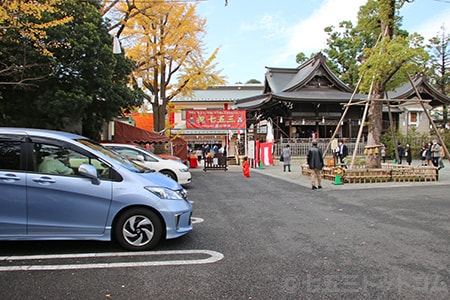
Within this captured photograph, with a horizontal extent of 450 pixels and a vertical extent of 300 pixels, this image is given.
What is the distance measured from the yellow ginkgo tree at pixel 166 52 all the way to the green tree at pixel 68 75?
461 centimetres

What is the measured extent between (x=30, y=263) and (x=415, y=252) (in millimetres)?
4913

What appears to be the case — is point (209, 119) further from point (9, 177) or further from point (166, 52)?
point (9, 177)

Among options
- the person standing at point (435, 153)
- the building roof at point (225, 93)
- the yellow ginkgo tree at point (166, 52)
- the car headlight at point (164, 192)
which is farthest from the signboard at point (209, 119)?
the building roof at point (225, 93)

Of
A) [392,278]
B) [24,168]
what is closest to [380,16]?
[392,278]

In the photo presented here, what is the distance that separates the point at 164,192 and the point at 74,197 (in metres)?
1.14

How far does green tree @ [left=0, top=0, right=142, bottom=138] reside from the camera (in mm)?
9492

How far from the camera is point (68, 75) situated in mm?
10109

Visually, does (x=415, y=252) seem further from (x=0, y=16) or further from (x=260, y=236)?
(x=0, y=16)

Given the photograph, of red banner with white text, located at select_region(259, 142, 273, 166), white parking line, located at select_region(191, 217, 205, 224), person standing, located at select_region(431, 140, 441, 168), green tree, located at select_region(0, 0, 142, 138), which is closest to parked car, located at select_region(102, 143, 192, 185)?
green tree, located at select_region(0, 0, 142, 138)

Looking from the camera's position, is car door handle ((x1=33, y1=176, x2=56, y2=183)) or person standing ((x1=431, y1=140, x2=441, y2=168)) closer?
car door handle ((x1=33, y1=176, x2=56, y2=183))

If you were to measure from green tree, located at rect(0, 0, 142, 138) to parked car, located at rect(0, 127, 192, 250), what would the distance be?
617 centimetres

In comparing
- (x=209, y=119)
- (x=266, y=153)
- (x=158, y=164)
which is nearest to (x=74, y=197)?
(x=158, y=164)

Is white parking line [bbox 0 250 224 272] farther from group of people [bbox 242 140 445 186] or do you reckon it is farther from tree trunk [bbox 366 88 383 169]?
tree trunk [bbox 366 88 383 169]

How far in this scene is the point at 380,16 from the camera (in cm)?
1272
